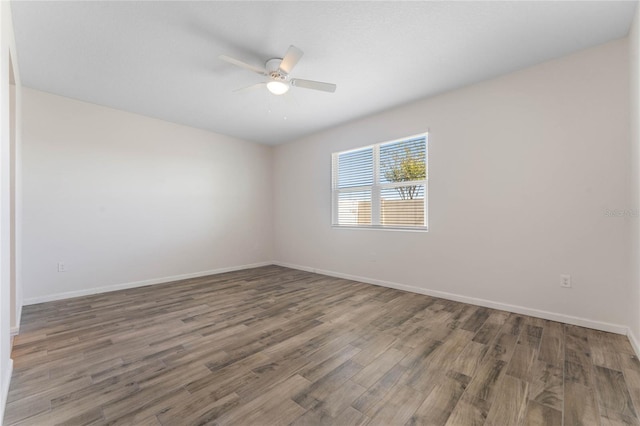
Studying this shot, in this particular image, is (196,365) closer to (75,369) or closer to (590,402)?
(75,369)

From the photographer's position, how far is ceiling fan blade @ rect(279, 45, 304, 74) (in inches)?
84.0

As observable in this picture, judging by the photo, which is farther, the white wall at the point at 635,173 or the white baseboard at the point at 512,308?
the white baseboard at the point at 512,308

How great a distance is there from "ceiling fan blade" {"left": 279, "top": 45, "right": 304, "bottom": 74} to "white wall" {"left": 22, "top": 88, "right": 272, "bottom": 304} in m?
2.92

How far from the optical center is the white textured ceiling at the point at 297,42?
6.53 feet

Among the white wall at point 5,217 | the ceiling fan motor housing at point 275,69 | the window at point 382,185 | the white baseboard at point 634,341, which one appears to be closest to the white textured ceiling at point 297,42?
the ceiling fan motor housing at point 275,69

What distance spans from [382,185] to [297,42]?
93.1 inches

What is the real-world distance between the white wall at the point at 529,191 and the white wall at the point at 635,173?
15 centimetres

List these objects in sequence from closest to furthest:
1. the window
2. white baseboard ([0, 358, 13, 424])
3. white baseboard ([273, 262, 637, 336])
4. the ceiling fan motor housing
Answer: white baseboard ([0, 358, 13, 424]), white baseboard ([273, 262, 637, 336]), the ceiling fan motor housing, the window

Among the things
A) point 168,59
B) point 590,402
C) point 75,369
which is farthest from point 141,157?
point 590,402

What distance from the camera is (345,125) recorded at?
4.50 metres

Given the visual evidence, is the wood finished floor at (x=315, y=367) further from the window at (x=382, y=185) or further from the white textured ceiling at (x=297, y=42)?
the white textured ceiling at (x=297, y=42)

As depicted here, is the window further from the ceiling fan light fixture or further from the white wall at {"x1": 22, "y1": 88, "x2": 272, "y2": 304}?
the white wall at {"x1": 22, "y1": 88, "x2": 272, "y2": 304}

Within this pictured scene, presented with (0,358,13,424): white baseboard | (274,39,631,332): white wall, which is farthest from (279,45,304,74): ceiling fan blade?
(0,358,13,424): white baseboard

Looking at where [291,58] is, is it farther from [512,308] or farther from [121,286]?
[121,286]
